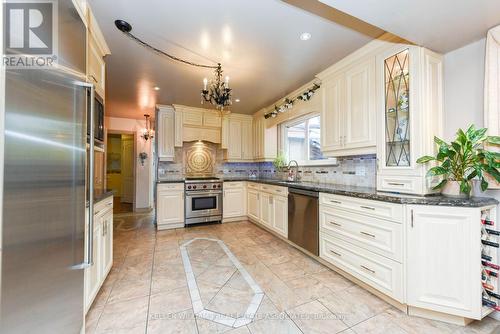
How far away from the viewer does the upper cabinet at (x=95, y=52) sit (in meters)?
1.68

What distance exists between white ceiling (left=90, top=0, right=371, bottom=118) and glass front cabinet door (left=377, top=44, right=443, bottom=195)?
443 mm

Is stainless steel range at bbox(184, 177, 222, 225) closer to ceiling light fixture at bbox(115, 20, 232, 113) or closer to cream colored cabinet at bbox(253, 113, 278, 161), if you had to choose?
cream colored cabinet at bbox(253, 113, 278, 161)

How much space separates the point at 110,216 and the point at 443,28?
11.2ft

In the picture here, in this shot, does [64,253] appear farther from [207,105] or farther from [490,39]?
[207,105]

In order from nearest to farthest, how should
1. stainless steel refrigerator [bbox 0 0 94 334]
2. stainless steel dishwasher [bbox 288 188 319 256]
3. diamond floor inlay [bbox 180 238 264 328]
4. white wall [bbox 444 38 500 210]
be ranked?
stainless steel refrigerator [bbox 0 0 94 334]
diamond floor inlay [bbox 180 238 264 328]
white wall [bbox 444 38 500 210]
stainless steel dishwasher [bbox 288 188 319 256]

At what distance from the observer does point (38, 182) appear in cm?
83

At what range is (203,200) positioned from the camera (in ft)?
13.9

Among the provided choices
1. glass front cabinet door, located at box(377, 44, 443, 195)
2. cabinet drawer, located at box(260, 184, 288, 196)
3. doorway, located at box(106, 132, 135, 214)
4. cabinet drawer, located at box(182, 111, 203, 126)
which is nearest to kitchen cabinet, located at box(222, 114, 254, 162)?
cabinet drawer, located at box(182, 111, 203, 126)

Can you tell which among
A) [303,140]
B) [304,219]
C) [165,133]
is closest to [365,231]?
[304,219]

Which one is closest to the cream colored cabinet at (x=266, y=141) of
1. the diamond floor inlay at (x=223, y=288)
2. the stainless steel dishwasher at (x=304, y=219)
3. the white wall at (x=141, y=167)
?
the stainless steel dishwasher at (x=304, y=219)

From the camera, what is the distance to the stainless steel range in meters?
4.12

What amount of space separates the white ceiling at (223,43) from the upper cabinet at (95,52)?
0.10 metres

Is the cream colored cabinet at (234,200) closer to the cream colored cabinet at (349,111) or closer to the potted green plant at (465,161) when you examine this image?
the cream colored cabinet at (349,111)

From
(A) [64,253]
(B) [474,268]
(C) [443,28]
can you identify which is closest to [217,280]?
(A) [64,253]
